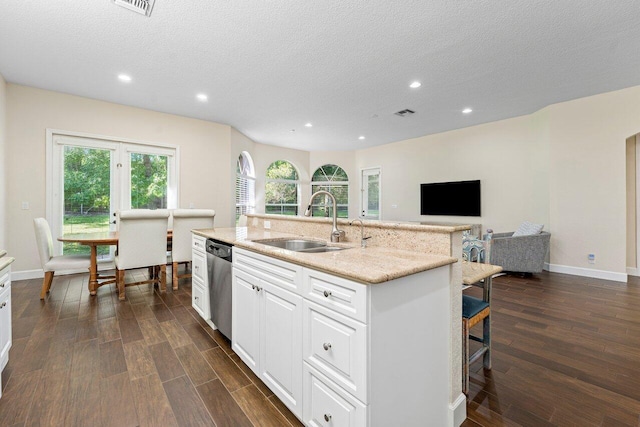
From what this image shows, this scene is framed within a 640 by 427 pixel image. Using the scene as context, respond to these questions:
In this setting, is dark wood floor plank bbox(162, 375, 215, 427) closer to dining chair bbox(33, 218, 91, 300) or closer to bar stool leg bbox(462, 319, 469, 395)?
bar stool leg bbox(462, 319, 469, 395)

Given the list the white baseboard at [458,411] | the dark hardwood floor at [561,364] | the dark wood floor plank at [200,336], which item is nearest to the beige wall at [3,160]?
the dark wood floor plank at [200,336]

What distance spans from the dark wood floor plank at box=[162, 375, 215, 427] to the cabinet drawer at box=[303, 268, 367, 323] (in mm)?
892

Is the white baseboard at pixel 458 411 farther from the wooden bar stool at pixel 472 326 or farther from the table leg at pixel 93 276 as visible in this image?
the table leg at pixel 93 276

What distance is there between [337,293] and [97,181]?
16.7ft

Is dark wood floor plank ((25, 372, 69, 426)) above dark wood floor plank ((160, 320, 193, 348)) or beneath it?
beneath

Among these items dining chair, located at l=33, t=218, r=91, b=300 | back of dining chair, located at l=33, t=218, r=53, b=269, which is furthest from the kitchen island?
back of dining chair, located at l=33, t=218, r=53, b=269

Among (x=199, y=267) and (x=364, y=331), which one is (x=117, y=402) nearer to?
(x=199, y=267)

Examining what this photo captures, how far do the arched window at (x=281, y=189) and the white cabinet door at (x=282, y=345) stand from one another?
21.3 feet

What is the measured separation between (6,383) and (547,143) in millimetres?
6884

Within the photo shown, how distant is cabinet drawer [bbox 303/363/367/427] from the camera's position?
3.58ft

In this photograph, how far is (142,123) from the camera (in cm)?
489

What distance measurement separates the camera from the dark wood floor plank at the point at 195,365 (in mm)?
1815

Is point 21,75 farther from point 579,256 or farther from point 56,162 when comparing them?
point 579,256

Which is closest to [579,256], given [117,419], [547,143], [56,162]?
[547,143]
